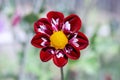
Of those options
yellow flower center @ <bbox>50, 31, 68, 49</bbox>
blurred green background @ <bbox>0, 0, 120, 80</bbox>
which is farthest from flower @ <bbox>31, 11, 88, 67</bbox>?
blurred green background @ <bbox>0, 0, 120, 80</bbox>

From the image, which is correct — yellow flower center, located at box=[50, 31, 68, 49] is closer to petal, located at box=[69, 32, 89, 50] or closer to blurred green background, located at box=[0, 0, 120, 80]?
petal, located at box=[69, 32, 89, 50]

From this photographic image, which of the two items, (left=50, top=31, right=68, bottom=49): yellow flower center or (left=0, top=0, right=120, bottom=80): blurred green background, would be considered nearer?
(left=50, top=31, right=68, bottom=49): yellow flower center

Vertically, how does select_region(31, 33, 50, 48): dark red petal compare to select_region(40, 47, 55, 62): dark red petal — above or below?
above

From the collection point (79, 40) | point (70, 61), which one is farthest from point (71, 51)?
point (70, 61)

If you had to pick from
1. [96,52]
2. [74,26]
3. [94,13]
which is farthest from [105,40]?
[74,26]

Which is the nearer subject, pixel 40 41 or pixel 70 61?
pixel 40 41

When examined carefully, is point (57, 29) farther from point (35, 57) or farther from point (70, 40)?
point (35, 57)

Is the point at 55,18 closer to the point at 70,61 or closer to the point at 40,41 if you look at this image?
the point at 40,41

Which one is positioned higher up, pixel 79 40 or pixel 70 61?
pixel 70 61
